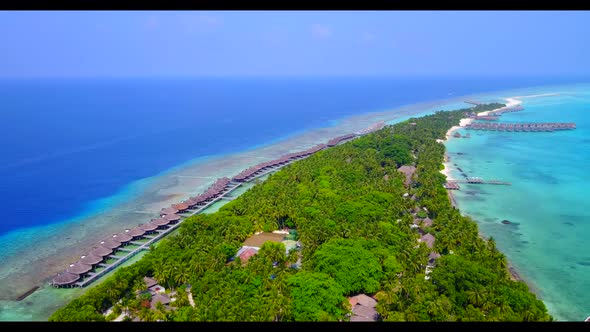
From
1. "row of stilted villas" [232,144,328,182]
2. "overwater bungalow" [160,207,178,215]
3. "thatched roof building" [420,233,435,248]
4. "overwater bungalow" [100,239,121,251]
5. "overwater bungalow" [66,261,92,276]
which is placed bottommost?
"thatched roof building" [420,233,435,248]

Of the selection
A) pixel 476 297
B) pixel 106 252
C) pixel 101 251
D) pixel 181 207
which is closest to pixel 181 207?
pixel 181 207

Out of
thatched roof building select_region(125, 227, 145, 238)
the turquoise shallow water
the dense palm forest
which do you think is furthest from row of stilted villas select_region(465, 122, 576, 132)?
thatched roof building select_region(125, 227, 145, 238)

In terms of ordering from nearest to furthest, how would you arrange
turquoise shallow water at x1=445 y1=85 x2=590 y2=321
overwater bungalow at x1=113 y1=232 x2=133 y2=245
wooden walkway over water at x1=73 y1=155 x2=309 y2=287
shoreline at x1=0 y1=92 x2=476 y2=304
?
turquoise shallow water at x1=445 y1=85 x2=590 y2=321
wooden walkway over water at x1=73 y1=155 x2=309 y2=287
shoreline at x1=0 y1=92 x2=476 y2=304
overwater bungalow at x1=113 y1=232 x2=133 y2=245

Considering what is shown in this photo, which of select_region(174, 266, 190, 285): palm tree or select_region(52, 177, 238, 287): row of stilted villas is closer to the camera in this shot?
select_region(174, 266, 190, 285): palm tree

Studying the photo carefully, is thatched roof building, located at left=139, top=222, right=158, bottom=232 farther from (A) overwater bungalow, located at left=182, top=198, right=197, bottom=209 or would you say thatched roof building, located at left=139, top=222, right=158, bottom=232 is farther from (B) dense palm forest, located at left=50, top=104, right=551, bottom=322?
(A) overwater bungalow, located at left=182, top=198, right=197, bottom=209

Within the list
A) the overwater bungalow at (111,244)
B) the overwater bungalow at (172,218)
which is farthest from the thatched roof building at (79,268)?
the overwater bungalow at (172,218)

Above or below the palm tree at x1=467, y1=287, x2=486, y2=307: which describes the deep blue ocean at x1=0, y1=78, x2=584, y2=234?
above
